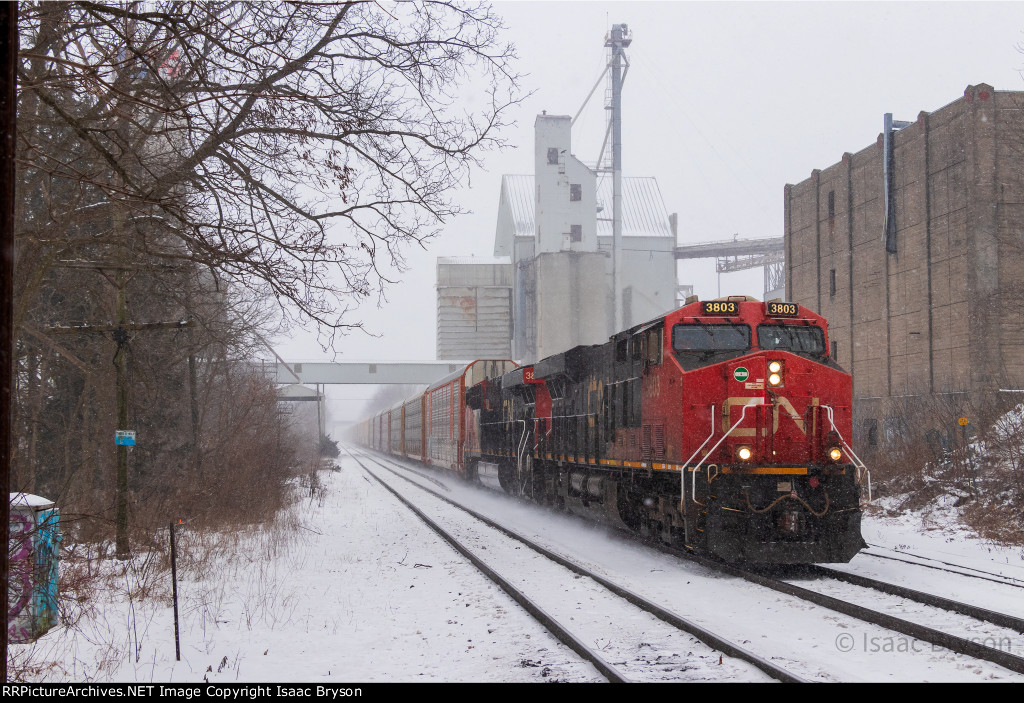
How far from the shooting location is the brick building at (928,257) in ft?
88.4

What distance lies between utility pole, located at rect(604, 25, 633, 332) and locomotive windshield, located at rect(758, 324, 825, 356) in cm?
3396

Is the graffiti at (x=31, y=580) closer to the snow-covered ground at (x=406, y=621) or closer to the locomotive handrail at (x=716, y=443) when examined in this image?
the snow-covered ground at (x=406, y=621)

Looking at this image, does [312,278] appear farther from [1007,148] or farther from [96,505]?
[1007,148]

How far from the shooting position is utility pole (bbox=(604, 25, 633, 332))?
1807 inches

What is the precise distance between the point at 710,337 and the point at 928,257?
2223 centimetres

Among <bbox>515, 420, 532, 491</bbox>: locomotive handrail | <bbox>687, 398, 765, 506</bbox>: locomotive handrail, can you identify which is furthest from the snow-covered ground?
<bbox>515, 420, 532, 491</bbox>: locomotive handrail

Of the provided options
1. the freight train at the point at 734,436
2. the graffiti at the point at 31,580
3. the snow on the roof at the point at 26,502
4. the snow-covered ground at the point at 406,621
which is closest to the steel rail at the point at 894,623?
the snow-covered ground at the point at 406,621

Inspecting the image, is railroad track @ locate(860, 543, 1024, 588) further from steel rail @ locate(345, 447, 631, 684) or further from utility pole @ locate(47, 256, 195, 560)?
utility pole @ locate(47, 256, 195, 560)

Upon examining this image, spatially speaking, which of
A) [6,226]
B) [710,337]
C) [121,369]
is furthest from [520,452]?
[6,226]

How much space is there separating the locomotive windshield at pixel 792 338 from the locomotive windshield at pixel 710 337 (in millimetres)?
241

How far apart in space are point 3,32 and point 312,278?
5.23 m

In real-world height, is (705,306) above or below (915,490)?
above

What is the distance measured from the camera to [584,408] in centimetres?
1571

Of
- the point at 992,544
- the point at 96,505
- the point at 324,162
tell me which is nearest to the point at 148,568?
the point at 96,505
